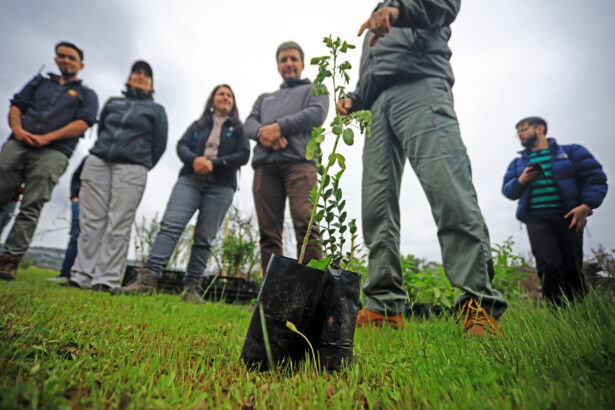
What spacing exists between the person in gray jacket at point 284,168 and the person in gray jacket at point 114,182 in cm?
139

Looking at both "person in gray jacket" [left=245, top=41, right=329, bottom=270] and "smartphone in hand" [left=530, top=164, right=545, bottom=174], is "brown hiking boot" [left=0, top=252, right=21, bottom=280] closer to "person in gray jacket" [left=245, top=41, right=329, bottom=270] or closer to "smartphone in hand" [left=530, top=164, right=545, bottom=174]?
"person in gray jacket" [left=245, top=41, right=329, bottom=270]

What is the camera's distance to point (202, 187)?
3580mm

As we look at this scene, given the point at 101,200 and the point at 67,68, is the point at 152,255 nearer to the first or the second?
the point at 101,200

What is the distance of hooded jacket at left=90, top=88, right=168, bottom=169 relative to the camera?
348 cm

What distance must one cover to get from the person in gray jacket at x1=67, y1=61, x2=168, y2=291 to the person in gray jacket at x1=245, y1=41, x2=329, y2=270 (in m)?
1.39

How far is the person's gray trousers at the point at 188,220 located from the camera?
3358 millimetres

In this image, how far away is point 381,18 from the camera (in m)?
1.73

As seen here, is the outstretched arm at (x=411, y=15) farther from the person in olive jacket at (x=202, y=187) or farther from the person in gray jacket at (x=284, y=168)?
the person in olive jacket at (x=202, y=187)

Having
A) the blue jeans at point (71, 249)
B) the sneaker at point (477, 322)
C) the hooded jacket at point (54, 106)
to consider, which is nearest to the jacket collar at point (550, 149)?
the sneaker at point (477, 322)

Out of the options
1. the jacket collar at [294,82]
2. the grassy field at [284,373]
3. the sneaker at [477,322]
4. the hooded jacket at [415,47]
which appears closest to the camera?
the grassy field at [284,373]

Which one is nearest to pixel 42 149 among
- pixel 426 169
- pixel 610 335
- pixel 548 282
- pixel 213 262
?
pixel 213 262

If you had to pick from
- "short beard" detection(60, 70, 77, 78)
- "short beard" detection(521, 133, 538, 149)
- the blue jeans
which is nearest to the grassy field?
"short beard" detection(521, 133, 538, 149)

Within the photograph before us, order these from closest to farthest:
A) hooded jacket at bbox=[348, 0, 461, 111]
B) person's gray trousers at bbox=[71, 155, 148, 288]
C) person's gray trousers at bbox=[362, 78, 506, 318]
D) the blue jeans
Result: person's gray trousers at bbox=[362, 78, 506, 318] < hooded jacket at bbox=[348, 0, 461, 111] < person's gray trousers at bbox=[71, 155, 148, 288] < the blue jeans

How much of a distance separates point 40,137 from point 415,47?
3.99m
